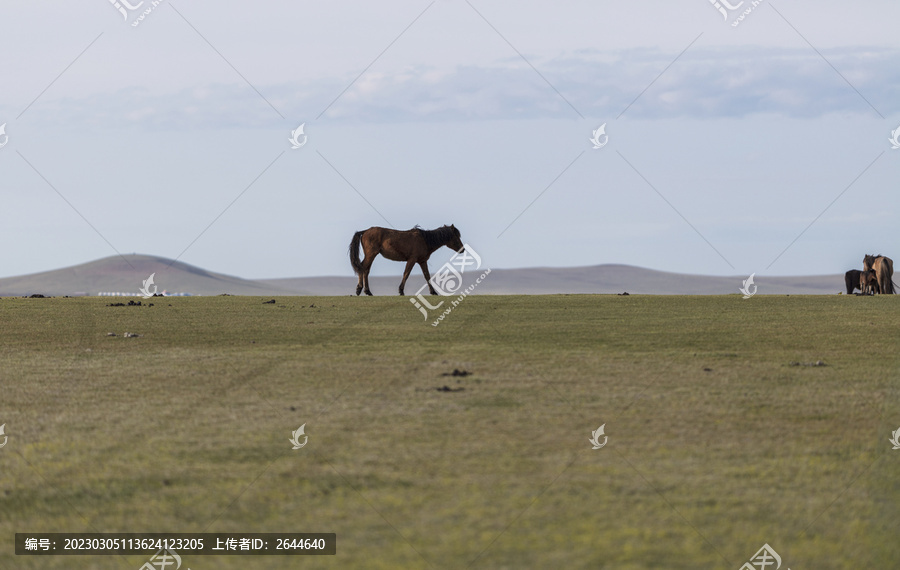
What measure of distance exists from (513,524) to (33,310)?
69.5 ft

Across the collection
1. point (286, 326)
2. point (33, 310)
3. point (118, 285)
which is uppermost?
point (118, 285)

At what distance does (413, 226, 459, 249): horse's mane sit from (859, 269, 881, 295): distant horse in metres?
14.1

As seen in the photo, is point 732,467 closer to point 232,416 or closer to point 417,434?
point 417,434

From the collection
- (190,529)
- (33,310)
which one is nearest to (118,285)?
(33,310)

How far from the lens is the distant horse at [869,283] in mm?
32406

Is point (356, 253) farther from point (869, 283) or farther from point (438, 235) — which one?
point (869, 283)

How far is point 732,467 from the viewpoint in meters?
9.27

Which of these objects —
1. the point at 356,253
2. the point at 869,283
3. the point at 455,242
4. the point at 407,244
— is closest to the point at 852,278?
the point at 869,283

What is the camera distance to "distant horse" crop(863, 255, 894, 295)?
32.2 meters

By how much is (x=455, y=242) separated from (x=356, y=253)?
9.58ft

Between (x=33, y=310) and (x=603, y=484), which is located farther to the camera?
(x=33, y=310)

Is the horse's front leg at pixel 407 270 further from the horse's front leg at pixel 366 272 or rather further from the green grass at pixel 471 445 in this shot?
the green grass at pixel 471 445

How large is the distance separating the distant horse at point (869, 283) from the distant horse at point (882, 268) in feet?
0.38

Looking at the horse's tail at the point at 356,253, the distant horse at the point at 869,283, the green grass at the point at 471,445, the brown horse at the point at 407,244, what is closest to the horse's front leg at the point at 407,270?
the brown horse at the point at 407,244
